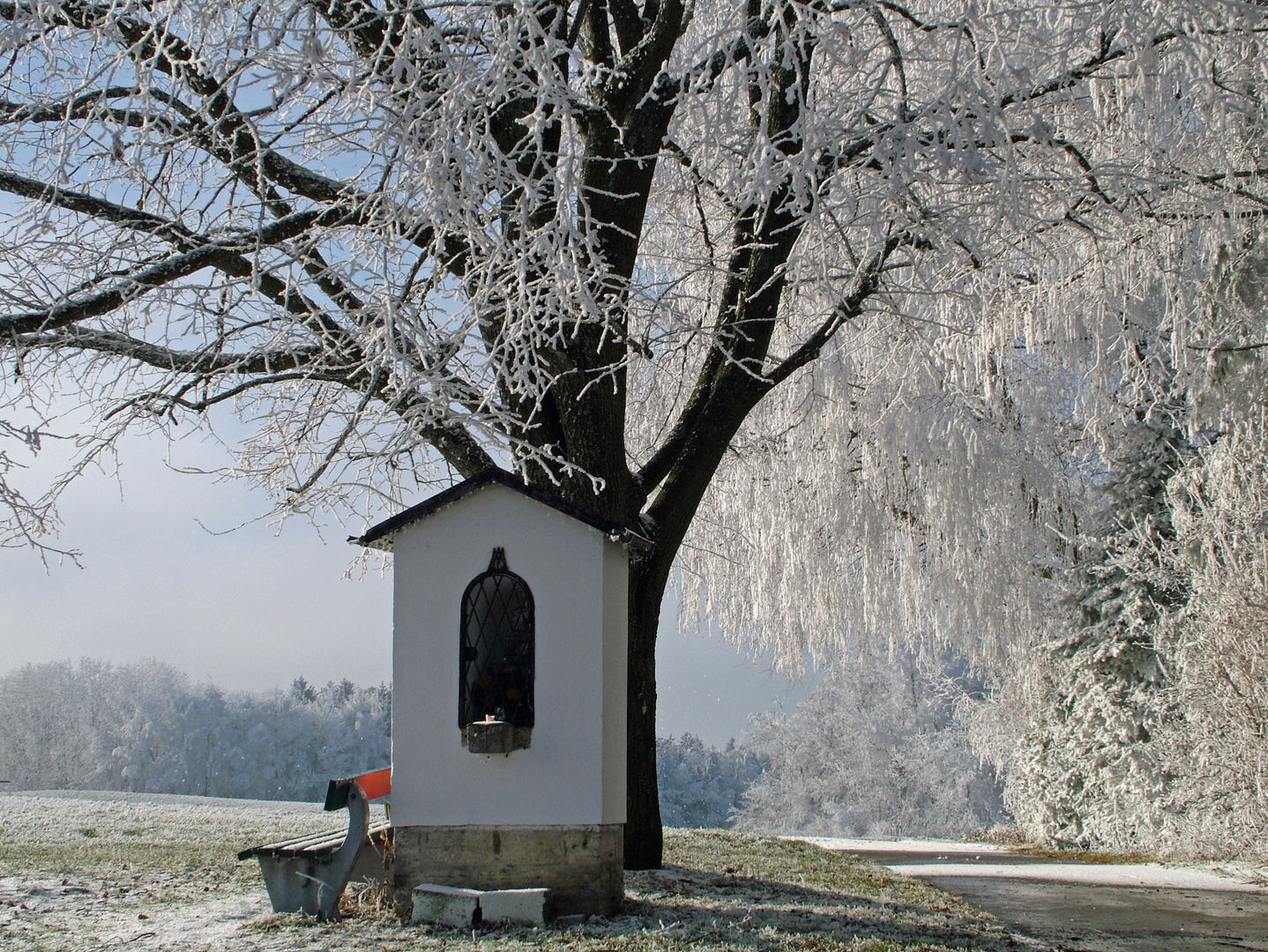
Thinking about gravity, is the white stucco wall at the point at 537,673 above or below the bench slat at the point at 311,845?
above

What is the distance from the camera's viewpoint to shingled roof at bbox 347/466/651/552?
548cm

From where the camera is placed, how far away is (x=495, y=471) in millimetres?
5543

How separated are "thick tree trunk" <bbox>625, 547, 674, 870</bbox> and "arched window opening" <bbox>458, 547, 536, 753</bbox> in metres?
1.56

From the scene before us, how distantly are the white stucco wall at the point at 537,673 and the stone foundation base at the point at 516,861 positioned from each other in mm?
69

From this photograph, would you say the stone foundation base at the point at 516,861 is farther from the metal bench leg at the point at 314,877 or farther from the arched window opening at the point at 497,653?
the arched window opening at the point at 497,653

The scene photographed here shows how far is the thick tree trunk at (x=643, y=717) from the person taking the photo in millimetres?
7129

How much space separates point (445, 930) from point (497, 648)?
141 cm

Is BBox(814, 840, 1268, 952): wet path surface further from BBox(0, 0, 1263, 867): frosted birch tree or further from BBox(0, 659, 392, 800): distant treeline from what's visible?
BBox(0, 659, 392, 800): distant treeline

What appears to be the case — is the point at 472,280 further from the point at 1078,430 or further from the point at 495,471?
the point at 1078,430

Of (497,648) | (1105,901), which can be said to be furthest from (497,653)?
(1105,901)

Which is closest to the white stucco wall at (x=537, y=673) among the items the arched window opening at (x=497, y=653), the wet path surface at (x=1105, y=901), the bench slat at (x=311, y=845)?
the arched window opening at (x=497, y=653)

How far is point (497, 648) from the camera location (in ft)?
18.6

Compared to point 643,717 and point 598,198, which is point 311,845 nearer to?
point 643,717

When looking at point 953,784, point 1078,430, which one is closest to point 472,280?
point 1078,430
